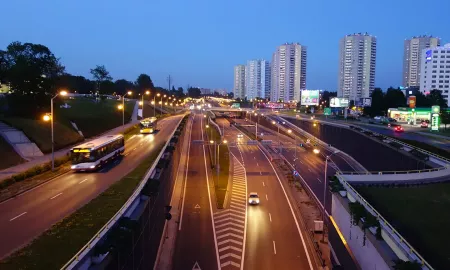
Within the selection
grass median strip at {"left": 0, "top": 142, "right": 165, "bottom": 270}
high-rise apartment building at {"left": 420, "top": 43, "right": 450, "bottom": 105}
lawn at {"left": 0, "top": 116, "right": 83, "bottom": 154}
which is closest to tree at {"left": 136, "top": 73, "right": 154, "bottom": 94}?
high-rise apartment building at {"left": 420, "top": 43, "right": 450, "bottom": 105}

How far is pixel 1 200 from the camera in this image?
950 inches

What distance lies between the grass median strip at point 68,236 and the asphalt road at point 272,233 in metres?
9.70

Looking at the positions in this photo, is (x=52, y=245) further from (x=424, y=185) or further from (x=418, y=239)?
(x=424, y=185)

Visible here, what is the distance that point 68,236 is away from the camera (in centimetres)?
1705

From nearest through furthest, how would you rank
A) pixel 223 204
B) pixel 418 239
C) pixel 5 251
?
pixel 5 251, pixel 418 239, pixel 223 204

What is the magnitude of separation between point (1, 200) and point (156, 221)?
965cm

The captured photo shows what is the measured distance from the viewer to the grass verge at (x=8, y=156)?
3673 cm

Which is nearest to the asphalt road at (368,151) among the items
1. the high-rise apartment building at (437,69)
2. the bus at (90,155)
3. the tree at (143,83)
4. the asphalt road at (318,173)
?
the asphalt road at (318,173)

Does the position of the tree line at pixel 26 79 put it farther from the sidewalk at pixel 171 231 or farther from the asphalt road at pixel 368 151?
the asphalt road at pixel 368 151

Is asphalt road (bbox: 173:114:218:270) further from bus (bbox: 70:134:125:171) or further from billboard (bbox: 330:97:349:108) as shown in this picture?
billboard (bbox: 330:97:349:108)

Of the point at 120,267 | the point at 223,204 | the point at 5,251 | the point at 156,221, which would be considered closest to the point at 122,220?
the point at 120,267

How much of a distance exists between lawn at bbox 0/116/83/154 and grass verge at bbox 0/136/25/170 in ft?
12.3

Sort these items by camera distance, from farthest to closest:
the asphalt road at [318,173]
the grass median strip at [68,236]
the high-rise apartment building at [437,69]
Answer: the high-rise apartment building at [437,69], the asphalt road at [318,173], the grass median strip at [68,236]

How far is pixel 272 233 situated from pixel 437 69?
173 meters
